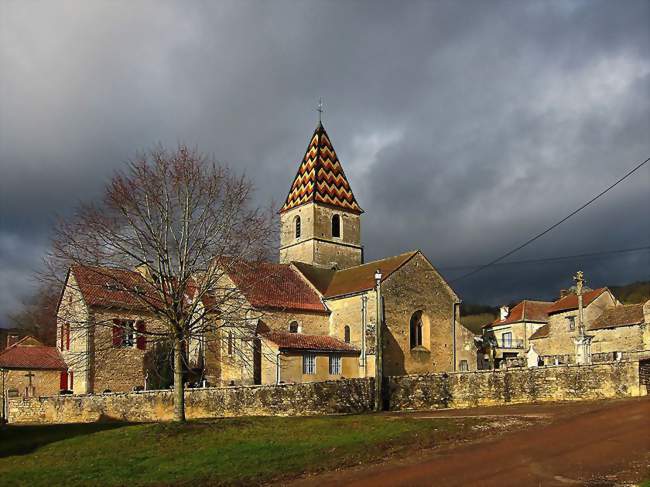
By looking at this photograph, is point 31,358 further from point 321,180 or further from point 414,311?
point 321,180

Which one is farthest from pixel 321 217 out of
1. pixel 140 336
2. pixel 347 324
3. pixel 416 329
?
pixel 140 336

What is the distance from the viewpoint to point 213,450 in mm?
18578

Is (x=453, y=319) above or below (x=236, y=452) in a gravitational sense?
above

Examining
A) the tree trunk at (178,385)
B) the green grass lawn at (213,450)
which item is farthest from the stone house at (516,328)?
the green grass lawn at (213,450)

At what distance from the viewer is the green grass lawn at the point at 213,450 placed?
1605cm

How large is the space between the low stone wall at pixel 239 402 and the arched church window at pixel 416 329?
14645 millimetres

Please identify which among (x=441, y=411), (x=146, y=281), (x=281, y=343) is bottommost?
(x=441, y=411)

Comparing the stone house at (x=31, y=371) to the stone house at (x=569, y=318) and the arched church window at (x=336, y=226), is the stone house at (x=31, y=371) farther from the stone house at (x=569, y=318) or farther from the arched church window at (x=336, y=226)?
the stone house at (x=569, y=318)

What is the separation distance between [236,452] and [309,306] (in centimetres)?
2565

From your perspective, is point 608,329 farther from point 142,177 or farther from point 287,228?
point 142,177

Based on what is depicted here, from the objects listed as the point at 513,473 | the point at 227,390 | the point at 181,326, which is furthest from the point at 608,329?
the point at 513,473

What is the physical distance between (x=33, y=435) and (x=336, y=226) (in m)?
31.0

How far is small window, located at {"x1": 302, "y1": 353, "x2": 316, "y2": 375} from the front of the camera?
3772 cm

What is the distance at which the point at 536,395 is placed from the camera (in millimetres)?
25578
